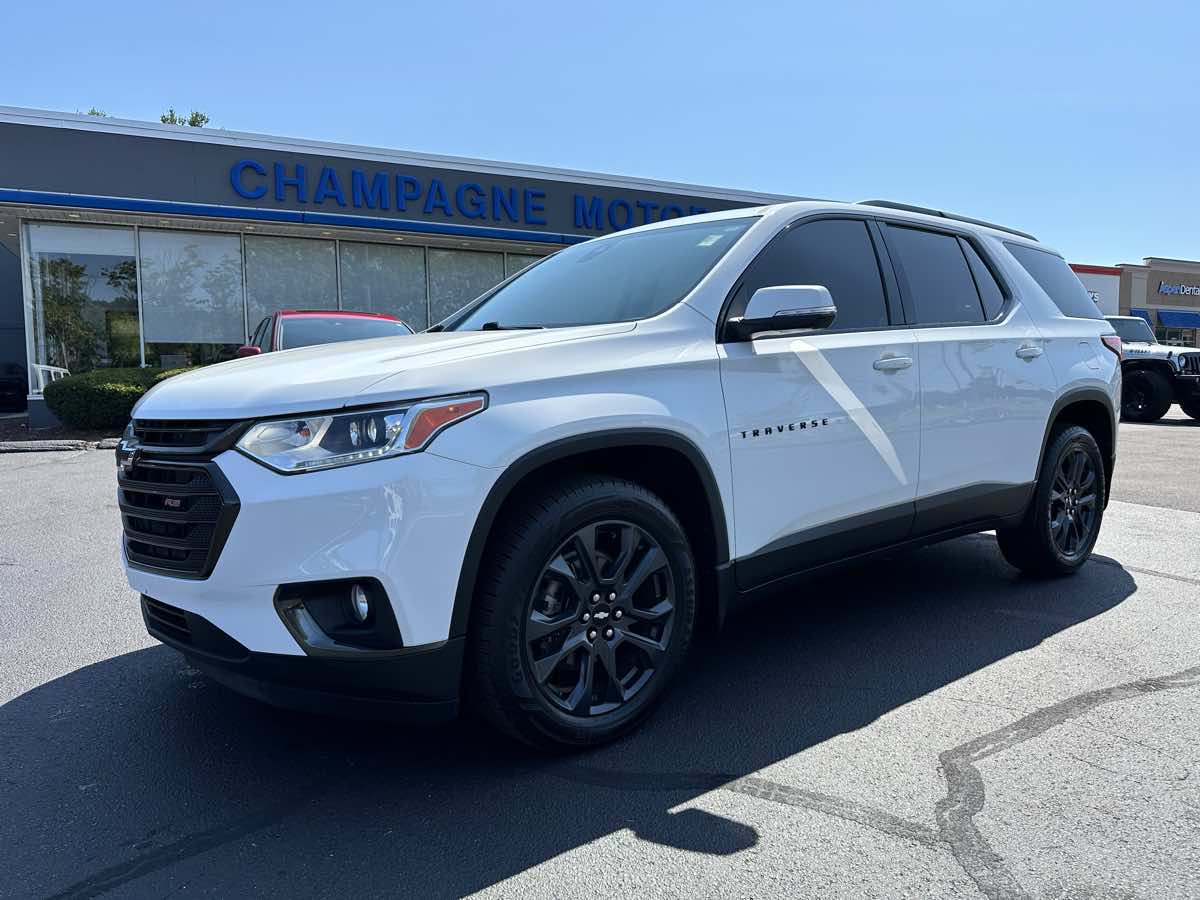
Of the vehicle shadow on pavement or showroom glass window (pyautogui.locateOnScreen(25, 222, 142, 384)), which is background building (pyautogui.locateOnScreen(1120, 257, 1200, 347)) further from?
the vehicle shadow on pavement

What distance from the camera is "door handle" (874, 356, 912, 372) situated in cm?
373

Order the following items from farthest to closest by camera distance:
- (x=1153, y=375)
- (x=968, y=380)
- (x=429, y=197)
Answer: (x=429, y=197)
(x=1153, y=375)
(x=968, y=380)

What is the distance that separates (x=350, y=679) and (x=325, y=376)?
84cm

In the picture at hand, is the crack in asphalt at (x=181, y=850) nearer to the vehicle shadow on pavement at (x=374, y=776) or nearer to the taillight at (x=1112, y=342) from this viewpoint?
the vehicle shadow on pavement at (x=374, y=776)

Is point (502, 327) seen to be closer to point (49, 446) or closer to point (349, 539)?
point (349, 539)

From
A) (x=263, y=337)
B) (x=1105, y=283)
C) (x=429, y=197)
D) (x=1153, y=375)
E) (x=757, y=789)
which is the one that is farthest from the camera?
(x=1105, y=283)

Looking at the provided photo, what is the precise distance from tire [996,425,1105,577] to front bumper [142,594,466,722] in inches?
131

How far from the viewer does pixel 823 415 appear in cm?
347

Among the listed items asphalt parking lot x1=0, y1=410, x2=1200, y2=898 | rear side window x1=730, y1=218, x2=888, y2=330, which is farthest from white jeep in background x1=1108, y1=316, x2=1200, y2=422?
rear side window x1=730, y1=218, x2=888, y2=330

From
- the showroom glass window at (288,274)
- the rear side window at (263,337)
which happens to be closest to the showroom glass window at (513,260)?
the showroom glass window at (288,274)

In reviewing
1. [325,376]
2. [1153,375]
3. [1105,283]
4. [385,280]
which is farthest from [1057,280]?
[1105,283]

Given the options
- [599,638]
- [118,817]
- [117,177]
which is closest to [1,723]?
[118,817]

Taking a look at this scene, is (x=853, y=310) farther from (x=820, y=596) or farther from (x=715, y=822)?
(x=715, y=822)

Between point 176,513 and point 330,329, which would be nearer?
point 176,513
